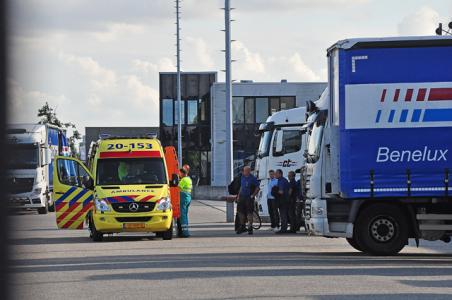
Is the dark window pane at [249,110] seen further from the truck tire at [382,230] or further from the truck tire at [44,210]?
the truck tire at [382,230]

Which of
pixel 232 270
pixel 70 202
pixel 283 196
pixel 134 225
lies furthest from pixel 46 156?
pixel 232 270

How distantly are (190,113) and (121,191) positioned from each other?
68505 mm

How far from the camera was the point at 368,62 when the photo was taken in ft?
55.6

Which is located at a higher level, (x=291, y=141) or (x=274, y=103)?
(x=274, y=103)

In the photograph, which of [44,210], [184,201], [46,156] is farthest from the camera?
[44,210]

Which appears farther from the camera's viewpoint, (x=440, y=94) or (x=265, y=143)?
(x=265, y=143)

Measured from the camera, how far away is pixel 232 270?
47.1 ft

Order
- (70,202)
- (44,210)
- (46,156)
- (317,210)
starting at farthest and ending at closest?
(44,210)
(46,156)
(70,202)
(317,210)

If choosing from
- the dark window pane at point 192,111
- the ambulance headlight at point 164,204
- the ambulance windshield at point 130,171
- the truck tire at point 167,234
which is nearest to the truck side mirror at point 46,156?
the ambulance windshield at point 130,171

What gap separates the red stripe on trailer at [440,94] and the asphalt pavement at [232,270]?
2.63 m

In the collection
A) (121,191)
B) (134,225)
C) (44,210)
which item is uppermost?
(121,191)

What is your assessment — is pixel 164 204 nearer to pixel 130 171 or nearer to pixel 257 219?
pixel 130 171

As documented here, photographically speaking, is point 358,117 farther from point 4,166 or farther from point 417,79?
point 4,166

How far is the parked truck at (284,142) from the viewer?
93.9 ft
